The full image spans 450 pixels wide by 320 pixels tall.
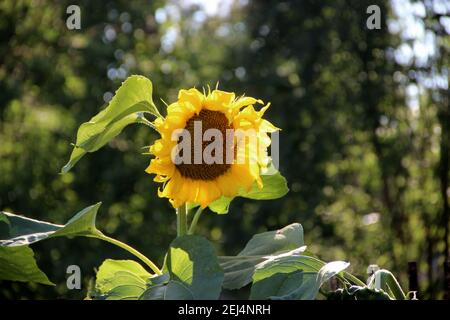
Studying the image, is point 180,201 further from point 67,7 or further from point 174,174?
point 67,7

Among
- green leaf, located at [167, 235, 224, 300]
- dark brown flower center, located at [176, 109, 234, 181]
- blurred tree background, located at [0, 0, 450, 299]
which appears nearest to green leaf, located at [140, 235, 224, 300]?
green leaf, located at [167, 235, 224, 300]

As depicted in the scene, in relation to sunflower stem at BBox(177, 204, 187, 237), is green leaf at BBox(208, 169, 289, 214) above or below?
above

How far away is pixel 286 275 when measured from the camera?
83 centimetres

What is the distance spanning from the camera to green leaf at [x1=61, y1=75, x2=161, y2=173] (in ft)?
3.02

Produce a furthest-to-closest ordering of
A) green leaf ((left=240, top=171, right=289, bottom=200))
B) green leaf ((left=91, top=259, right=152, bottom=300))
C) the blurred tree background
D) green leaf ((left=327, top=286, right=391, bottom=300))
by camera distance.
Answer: the blurred tree background
green leaf ((left=240, top=171, right=289, bottom=200))
green leaf ((left=91, top=259, right=152, bottom=300))
green leaf ((left=327, top=286, right=391, bottom=300))

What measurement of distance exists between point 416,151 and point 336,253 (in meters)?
0.54

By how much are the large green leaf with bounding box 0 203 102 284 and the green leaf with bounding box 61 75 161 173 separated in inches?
2.6

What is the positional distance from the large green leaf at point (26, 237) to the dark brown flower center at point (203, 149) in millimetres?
126

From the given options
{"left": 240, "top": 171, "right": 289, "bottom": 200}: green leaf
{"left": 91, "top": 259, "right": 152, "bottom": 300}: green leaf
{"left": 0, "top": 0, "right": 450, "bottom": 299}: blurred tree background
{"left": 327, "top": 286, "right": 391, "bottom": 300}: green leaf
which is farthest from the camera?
{"left": 0, "top": 0, "right": 450, "bottom": 299}: blurred tree background

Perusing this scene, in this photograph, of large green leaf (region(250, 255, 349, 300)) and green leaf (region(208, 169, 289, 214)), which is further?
green leaf (region(208, 169, 289, 214))

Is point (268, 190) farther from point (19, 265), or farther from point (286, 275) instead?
point (19, 265)

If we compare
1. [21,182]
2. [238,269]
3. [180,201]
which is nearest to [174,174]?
[180,201]

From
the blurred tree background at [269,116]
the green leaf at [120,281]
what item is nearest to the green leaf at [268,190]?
the green leaf at [120,281]

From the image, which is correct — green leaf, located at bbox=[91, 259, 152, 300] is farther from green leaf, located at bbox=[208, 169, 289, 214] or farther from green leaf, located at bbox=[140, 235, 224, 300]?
green leaf, located at bbox=[208, 169, 289, 214]
